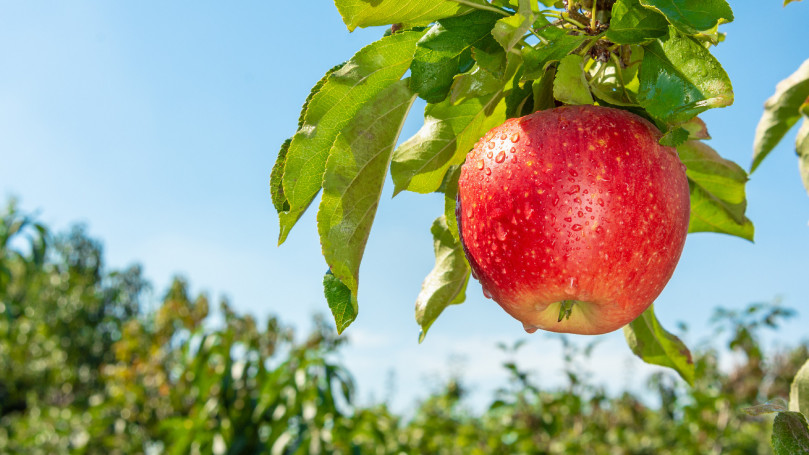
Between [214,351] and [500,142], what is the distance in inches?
112

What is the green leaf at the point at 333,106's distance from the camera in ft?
2.00

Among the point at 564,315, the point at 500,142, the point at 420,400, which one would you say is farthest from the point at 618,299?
the point at 420,400

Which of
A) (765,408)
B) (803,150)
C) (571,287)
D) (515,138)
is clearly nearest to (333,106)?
(515,138)

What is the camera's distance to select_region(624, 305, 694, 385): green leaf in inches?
33.3

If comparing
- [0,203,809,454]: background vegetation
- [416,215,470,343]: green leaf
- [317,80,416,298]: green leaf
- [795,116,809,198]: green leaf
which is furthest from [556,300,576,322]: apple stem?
[0,203,809,454]: background vegetation

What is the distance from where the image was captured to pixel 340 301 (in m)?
0.62

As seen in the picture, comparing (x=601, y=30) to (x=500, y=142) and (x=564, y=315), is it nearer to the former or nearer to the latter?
(x=500, y=142)

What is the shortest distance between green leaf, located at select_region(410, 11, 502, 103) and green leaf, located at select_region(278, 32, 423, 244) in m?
0.03

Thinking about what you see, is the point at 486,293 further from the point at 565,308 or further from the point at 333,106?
the point at 333,106

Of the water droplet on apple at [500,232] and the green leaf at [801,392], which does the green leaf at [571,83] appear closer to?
the water droplet on apple at [500,232]

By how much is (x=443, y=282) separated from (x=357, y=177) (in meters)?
0.21

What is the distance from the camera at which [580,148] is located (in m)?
0.61

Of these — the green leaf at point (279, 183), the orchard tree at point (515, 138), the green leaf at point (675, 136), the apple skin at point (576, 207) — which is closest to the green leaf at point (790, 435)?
the orchard tree at point (515, 138)

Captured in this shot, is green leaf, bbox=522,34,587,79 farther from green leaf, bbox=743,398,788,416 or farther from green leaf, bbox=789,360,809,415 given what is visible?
green leaf, bbox=789,360,809,415
